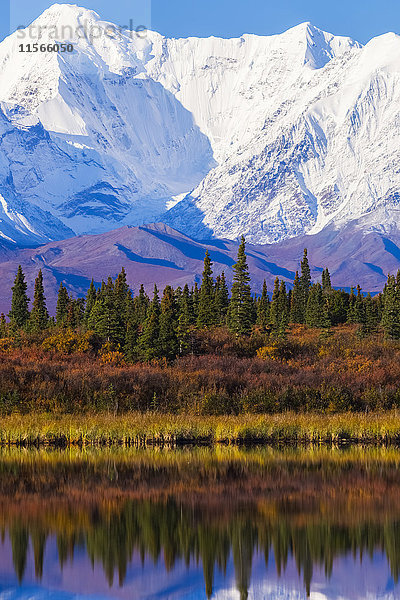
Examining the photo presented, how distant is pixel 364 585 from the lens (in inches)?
905

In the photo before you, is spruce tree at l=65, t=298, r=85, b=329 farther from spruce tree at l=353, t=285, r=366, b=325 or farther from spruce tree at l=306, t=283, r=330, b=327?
spruce tree at l=353, t=285, r=366, b=325

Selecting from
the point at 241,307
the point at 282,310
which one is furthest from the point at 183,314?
the point at 282,310

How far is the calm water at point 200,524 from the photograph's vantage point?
23.2 m

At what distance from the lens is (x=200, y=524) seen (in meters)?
29.0

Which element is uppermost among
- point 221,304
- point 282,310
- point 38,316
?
point 221,304

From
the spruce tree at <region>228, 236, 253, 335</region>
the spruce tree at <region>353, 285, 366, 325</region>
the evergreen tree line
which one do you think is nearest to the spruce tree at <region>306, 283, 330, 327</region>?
the evergreen tree line

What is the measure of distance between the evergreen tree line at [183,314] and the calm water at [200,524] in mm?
28586

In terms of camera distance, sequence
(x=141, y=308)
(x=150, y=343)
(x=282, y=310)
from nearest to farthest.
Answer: (x=150, y=343), (x=141, y=308), (x=282, y=310)

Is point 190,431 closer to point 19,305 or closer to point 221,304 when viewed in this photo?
point 19,305

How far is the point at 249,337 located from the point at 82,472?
44.9 metres

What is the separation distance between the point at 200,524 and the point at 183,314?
201ft

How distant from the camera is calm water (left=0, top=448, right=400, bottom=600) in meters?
23.2

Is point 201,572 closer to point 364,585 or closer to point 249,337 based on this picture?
point 364,585

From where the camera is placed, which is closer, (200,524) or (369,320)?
(200,524)
